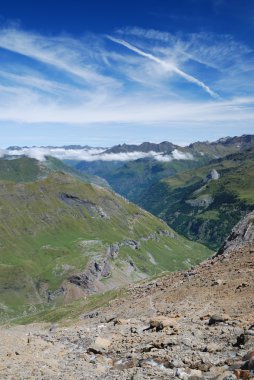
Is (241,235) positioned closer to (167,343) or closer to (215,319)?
(215,319)

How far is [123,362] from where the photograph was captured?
98.0ft

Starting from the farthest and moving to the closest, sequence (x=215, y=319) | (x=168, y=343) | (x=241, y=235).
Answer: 1. (x=241, y=235)
2. (x=215, y=319)
3. (x=168, y=343)

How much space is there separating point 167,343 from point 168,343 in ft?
0.23

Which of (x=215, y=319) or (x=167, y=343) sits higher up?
(x=215, y=319)

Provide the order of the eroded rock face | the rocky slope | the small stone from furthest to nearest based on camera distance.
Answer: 1. the eroded rock face
2. the small stone
3. the rocky slope

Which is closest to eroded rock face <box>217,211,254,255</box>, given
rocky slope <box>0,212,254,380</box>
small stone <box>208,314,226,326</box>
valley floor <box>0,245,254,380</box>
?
A: rocky slope <box>0,212,254,380</box>

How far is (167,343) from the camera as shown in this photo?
3200 centimetres

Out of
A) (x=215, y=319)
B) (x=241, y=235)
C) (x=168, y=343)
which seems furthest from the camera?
(x=241, y=235)

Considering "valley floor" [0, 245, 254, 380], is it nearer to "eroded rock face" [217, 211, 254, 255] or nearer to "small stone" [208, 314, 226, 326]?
"small stone" [208, 314, 226, 326]

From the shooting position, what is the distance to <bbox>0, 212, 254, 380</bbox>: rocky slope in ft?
88.7

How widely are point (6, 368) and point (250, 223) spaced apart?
212 ft

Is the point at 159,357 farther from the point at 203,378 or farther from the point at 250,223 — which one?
the point at 250,223

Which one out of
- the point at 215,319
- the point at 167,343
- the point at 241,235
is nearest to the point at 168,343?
the point at 167,343

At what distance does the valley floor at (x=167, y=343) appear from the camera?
27109mm
